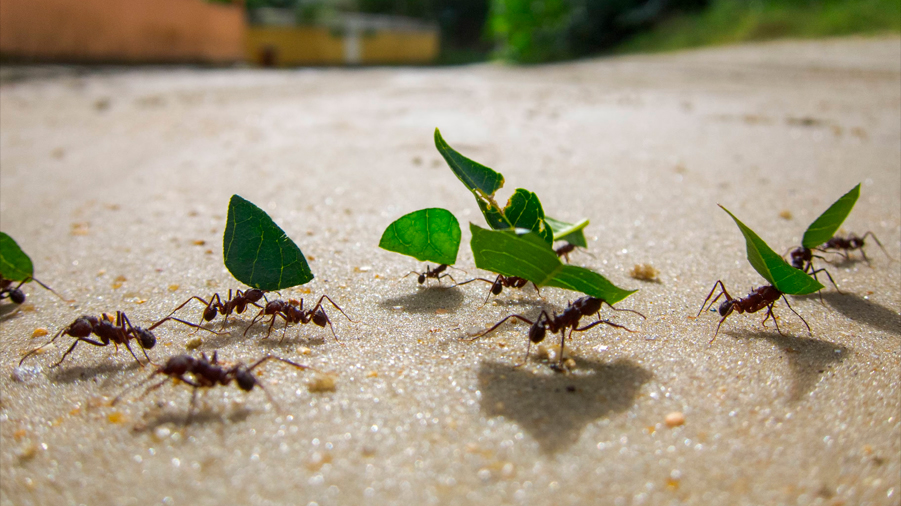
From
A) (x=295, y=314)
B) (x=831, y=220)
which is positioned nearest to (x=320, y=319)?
(x=295, y=314)

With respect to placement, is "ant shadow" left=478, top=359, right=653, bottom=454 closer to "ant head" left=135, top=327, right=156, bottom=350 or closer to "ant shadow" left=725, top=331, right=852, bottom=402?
"ant shadow" left=725, top=331, right=852, bottom=402

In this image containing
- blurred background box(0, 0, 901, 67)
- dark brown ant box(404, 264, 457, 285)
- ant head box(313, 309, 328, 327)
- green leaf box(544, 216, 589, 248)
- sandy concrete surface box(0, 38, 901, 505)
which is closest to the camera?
sandy concrete surface box(0, 38, 901, 505)

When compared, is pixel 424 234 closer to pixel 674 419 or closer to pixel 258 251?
pixel 258 251

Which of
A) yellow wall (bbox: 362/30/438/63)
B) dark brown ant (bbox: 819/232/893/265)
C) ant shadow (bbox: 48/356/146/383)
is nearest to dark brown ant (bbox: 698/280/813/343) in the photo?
dark brown ant (bbox: 819/232/893/265)

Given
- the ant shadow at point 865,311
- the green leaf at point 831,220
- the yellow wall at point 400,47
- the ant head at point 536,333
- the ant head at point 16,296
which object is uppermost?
the yellow wall at point 400,47

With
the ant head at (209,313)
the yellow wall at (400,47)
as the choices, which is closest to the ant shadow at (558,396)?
the ant head at (209,313)

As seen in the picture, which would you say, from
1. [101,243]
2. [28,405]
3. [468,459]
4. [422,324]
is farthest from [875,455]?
[101,243]

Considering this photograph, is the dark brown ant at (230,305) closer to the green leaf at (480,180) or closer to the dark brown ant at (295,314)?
the dark brown ant at (295,314)
